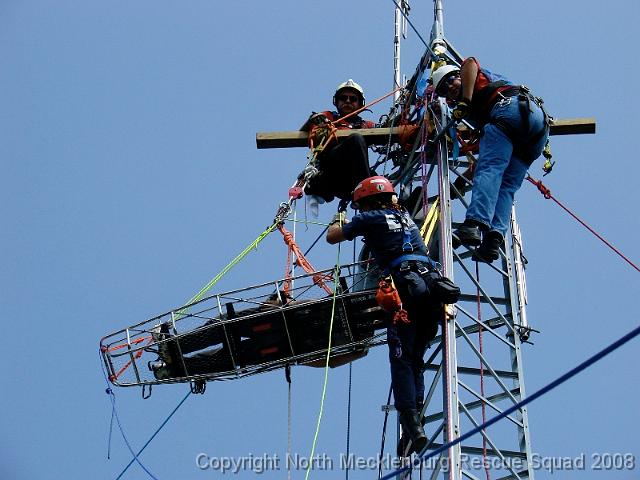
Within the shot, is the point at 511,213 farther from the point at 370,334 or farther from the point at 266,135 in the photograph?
the point at 266,135

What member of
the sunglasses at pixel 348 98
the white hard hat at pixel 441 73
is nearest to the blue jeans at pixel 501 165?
the white hard hat at pixel 441 73

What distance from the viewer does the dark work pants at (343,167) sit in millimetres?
15172

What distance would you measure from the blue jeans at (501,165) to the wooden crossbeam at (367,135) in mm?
1358

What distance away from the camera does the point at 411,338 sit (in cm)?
1259

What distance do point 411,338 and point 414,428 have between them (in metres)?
1.02

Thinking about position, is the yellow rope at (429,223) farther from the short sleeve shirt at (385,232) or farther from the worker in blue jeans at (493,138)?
the short sleeve shirt at (385,232)

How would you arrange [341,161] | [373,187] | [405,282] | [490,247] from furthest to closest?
[341,161] → [373,187] → [490,247] → [405,282]

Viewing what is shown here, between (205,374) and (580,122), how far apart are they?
5574mm

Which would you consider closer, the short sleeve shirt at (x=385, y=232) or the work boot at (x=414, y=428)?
the work boot at (x=414, y=428)

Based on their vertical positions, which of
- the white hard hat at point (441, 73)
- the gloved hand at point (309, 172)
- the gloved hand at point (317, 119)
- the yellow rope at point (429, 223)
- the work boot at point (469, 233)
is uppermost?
the gloved hand at point (317, 119)

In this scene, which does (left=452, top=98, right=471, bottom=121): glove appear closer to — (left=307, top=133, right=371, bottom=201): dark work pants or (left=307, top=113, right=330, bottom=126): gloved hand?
(left=307, top=133, right=371, bottom=201): dark work pants

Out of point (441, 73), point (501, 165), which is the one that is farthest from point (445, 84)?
point (501, 165)

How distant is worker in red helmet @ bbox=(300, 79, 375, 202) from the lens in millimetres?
15188

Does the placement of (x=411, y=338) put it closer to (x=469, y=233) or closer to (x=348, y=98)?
(x=469, y=233)
